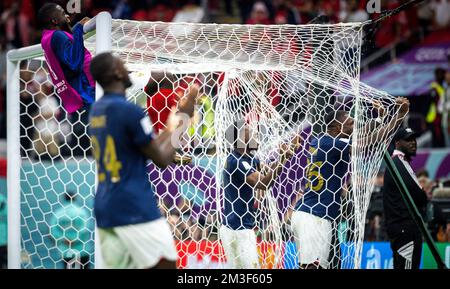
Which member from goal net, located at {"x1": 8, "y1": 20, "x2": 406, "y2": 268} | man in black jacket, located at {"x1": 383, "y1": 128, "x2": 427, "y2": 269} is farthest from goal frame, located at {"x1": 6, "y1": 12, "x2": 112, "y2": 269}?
man in black jacket, located at {"x1": 383, "y1": 128, "x2": 427, "y2": 269}

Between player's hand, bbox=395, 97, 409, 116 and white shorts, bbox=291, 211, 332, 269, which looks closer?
player's hand, bbox=395, 97, 409, 116

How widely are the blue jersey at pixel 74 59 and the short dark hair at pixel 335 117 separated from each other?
2042 mm

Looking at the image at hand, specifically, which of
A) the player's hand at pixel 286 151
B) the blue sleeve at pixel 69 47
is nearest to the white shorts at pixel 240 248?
the player's hand at pixel 286 151

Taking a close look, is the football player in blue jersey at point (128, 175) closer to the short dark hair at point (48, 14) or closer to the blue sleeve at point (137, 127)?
the blue sleeve at point (137, 127)

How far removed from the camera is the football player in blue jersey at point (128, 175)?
5.09 metres

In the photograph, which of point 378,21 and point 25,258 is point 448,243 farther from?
point 25,258

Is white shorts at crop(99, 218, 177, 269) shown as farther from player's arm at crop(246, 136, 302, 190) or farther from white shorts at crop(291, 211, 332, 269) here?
white shorts at crop(291, 211, 332, 269)

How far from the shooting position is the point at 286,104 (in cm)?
802

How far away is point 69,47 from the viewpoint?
6855 millimetres

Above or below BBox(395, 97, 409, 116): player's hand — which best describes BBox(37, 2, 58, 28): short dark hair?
above

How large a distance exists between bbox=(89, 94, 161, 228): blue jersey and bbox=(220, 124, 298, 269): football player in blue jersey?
260 cm

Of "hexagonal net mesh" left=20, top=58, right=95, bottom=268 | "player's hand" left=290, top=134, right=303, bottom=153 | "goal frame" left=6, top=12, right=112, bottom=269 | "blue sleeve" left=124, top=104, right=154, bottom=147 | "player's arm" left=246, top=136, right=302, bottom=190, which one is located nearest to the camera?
"blue sleeve" left=124, top=104, right=154, bottom=147

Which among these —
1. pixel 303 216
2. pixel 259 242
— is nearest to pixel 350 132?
pixel 303 216

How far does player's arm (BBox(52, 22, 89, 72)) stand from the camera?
6.82 metres
